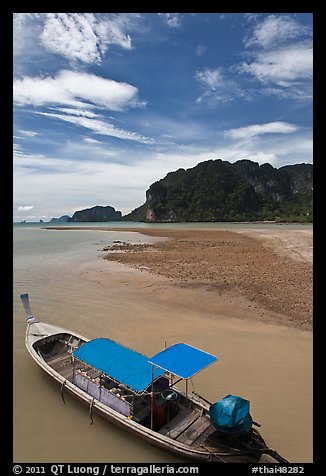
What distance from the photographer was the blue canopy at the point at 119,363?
24.8 feet

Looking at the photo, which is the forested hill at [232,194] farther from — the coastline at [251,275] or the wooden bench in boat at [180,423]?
the wooden bench in boat at [180,423]

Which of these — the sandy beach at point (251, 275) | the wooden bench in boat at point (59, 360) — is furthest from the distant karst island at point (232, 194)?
the wooden bench in boat at point (59, 360)

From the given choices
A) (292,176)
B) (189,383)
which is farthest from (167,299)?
(292,176)

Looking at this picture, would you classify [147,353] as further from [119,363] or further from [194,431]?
[194,431]

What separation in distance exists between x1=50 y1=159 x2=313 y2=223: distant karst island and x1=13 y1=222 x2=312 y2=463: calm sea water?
120734 mm

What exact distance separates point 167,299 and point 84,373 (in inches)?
387

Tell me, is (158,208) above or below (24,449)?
above

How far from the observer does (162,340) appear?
1343cm

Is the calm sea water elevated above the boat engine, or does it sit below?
below

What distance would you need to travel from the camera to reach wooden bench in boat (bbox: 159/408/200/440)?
7523 mm

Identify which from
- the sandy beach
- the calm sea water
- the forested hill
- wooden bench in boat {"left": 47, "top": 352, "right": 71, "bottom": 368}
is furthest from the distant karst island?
wooden bench in boat {"left": 47, "top": 352, "right": 71, "bottom": 368}

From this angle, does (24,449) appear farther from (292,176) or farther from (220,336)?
(292,176)

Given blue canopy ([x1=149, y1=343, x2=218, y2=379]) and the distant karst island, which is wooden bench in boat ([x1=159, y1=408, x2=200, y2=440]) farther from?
the distant karst island

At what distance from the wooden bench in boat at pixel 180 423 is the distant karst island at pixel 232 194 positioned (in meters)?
130
